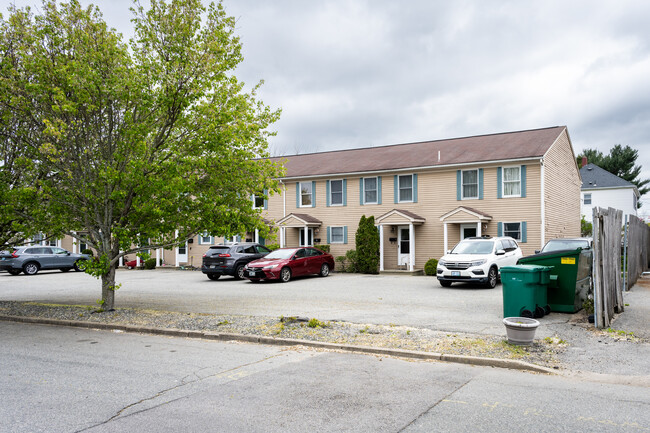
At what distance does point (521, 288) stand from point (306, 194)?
19868mm

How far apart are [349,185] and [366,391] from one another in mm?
22156

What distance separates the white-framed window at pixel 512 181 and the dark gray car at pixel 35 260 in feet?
72.8

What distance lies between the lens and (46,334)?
9.65m

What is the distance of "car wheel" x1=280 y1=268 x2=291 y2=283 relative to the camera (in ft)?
66.3

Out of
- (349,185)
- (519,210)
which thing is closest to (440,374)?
(519,210)

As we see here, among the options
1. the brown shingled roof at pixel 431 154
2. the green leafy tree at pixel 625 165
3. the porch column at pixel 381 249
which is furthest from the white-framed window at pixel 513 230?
the green leafy tree at pixel 625 165

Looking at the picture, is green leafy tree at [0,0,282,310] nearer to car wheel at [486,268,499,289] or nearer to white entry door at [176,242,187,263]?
car wheel at [486,268,499,289]

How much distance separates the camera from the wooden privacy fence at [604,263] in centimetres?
887

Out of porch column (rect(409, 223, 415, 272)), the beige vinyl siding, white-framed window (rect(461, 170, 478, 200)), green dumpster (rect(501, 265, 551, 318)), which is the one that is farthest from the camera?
porch column (rect(409, 223, 415, 272))

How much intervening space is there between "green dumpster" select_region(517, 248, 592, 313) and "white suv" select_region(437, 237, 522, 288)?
216 inches

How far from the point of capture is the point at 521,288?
9.73 m

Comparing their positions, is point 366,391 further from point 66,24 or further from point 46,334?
point 66,24

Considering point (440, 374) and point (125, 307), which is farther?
point (125, 307)

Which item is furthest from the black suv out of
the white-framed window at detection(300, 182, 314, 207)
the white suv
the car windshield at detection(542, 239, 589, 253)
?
the car windshield at detection(542, 239, 589, 253)
